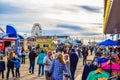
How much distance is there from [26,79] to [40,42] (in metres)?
50.6

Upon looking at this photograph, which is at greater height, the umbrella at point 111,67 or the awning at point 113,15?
the awning at point 113,15

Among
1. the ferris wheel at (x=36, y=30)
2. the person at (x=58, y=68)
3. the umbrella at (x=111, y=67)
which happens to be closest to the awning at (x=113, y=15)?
the umbrella at (x=111, y=67)

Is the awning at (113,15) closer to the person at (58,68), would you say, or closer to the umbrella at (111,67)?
the umbrella at (111,67)

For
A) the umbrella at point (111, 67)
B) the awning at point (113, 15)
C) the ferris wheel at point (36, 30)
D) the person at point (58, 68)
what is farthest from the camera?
the ferris wheel at point (36, 30)

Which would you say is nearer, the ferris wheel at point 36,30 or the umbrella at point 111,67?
the umbrella at point 111,67

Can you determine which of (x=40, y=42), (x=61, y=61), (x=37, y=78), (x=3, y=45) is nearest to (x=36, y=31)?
(x=40, y=42)

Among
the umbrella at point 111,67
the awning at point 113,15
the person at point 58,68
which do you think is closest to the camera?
the umbrella at point 111,67

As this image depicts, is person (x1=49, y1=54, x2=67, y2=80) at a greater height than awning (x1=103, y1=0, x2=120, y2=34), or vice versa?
awning (x1=103, y1=0, x2=120, y2=34)

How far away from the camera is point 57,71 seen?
1237cm

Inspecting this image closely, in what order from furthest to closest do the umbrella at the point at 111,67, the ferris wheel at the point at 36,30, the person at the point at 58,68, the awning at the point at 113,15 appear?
1. the ferris wheel at the point at 36,30
2. the awning at the point at 113,15
3. the person at the point at 58,68
4. the umbrella at the point at 111,67

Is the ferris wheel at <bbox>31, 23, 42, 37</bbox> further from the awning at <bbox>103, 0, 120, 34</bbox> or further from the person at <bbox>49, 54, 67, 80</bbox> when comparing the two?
the person at <bbox>49, 54, 67, 80</bbox>

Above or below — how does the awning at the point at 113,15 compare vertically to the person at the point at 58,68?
above

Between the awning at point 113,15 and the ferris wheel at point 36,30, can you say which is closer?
the awning at point 113,15

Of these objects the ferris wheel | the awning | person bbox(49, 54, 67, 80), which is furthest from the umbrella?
the ferris wheel
